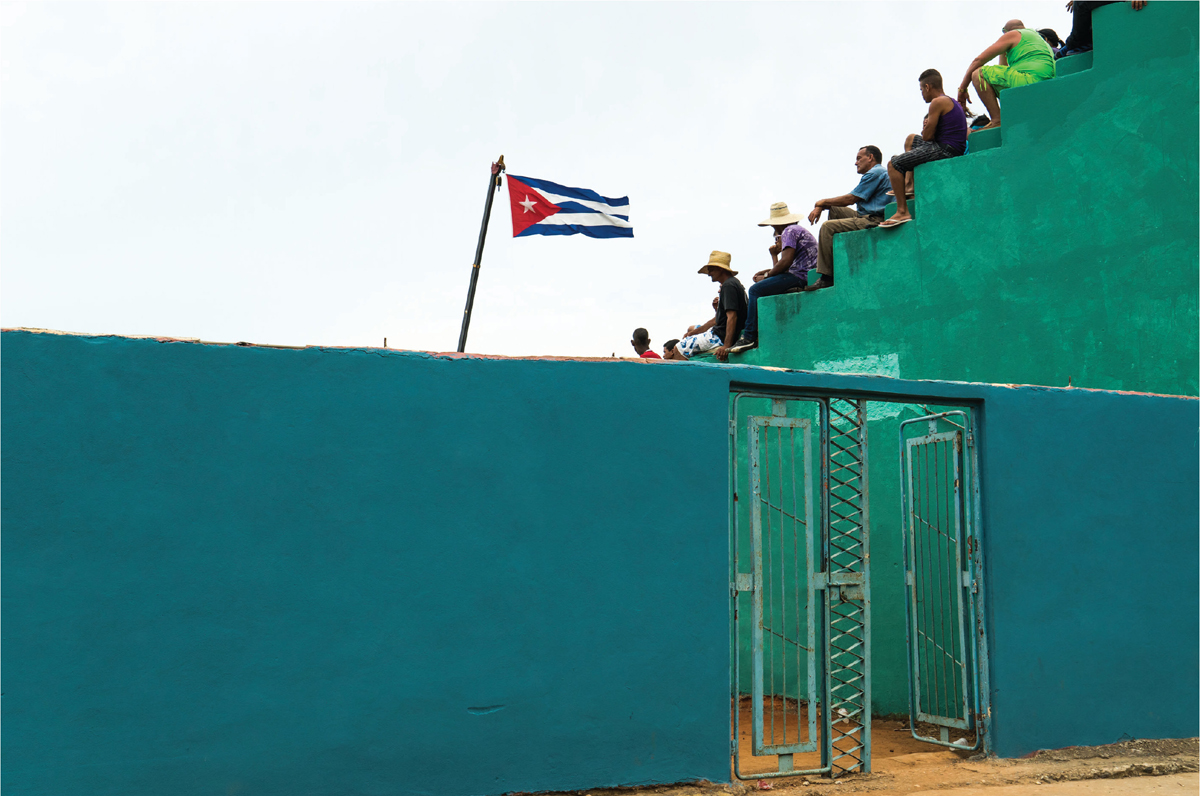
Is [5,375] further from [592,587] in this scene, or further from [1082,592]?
[1082,592]

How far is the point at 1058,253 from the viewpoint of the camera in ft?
25.6

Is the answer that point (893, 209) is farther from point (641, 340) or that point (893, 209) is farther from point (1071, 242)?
point (641, 340)

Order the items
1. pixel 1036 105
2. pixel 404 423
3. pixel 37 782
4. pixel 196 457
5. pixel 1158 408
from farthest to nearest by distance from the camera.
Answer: pixel 1036 105 < pixel 1158 408 < pixel 404 423 < pixel 196 457 < pixel 37 782

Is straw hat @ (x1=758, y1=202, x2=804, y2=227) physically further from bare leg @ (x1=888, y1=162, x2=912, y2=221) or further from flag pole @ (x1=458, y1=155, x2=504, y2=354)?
flag pole @ (x1=458, y1=155, x2=504, y2=354)

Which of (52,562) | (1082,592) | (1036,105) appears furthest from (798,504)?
Answer: (52,562)

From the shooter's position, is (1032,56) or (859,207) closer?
(1032,56)

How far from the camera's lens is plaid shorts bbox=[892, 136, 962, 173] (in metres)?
8.59

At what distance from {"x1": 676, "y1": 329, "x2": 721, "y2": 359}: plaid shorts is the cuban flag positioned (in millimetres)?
3030

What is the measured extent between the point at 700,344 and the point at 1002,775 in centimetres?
558

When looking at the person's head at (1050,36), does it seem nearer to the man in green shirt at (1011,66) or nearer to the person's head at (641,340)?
the man in green shirt at (1011,66)

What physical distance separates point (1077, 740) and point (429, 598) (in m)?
4.29

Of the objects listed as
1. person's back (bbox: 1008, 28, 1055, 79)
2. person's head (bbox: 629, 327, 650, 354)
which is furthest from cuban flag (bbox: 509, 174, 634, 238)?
person's back (bbox: 1008, 28, 1055, 79)

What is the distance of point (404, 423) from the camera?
5008 mm

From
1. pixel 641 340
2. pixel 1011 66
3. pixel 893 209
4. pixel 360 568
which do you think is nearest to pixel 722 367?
pixel 360 568
